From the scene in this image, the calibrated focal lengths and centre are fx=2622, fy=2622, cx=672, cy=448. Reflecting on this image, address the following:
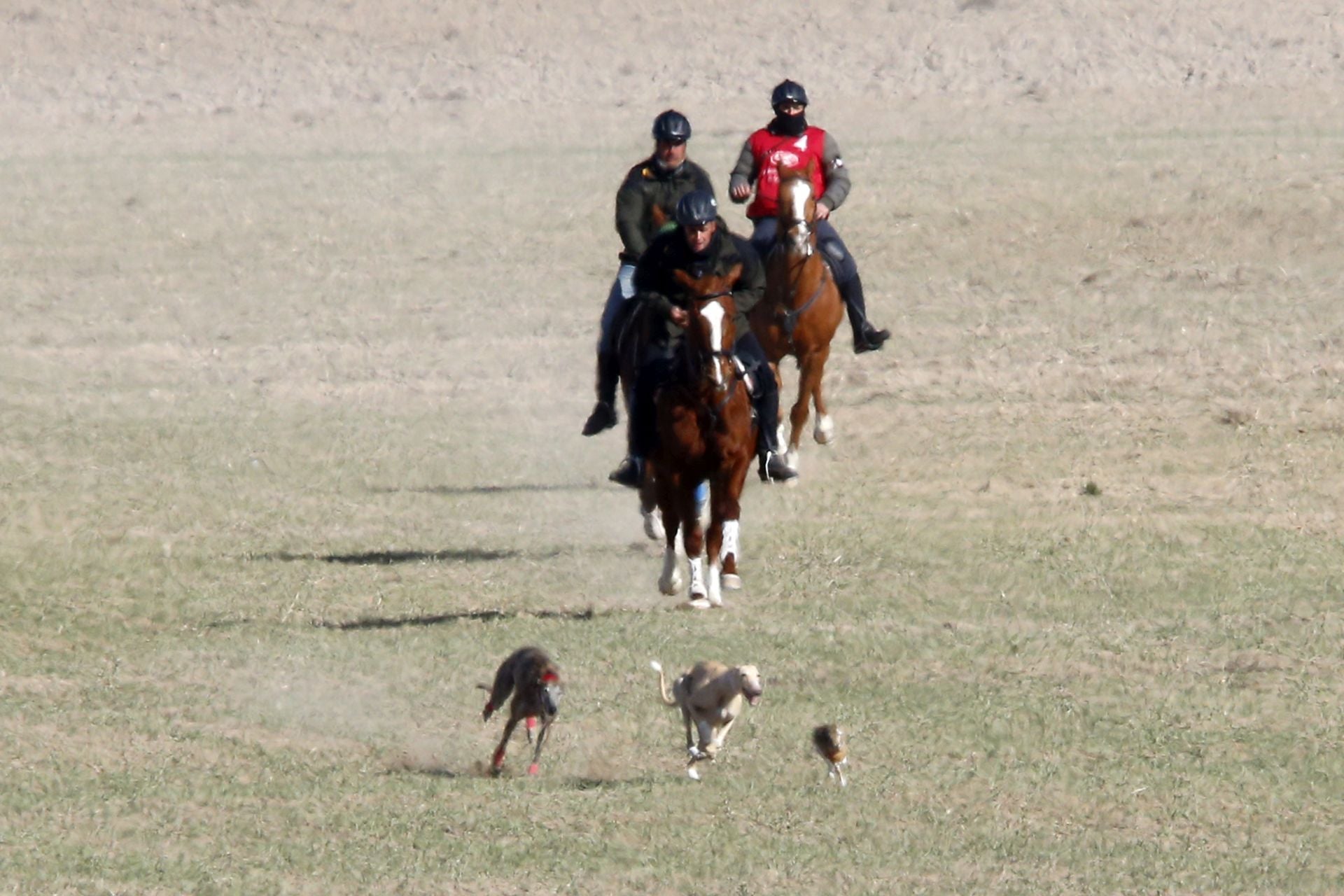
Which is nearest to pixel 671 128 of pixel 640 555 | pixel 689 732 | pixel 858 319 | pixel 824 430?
pixel 640 555

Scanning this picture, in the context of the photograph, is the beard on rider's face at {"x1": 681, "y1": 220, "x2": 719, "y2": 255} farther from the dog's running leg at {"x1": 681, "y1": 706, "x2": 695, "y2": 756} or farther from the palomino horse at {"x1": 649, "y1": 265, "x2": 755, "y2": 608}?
the dog's running leg at {"x1": 681, "y1": 706, "x2": 695, "y2": 756}

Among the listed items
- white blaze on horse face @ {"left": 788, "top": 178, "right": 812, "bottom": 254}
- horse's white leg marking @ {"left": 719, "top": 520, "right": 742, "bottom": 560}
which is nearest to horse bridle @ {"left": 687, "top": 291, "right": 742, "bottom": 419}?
horse's white leg marking @ {"left": 719, "top": 520, "right": 742, "bottom": 560}

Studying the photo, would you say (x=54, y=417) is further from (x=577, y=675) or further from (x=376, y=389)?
(x=577, y=675)

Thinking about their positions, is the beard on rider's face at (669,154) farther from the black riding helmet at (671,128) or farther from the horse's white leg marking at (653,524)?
the horse's white leg marking at (653,524)

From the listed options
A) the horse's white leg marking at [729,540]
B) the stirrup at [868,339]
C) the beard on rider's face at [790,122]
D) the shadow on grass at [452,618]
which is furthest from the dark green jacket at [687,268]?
the stirrup at [868,339]

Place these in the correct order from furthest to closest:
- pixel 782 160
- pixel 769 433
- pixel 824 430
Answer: pixel 824 430 < pixel 782 160 < pixel 769 433

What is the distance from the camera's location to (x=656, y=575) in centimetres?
1783

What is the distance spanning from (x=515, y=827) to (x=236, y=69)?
164 ft

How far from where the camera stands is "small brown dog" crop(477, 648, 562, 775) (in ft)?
39.0

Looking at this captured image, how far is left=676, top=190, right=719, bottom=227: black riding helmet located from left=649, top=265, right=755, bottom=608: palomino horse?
0.35 meters

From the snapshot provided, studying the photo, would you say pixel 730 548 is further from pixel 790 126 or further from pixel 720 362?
pixel 790 126

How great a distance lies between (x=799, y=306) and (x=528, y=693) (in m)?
9.78

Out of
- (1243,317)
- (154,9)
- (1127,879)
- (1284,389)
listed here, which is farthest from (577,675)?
(154,9)

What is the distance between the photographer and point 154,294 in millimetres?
36062
